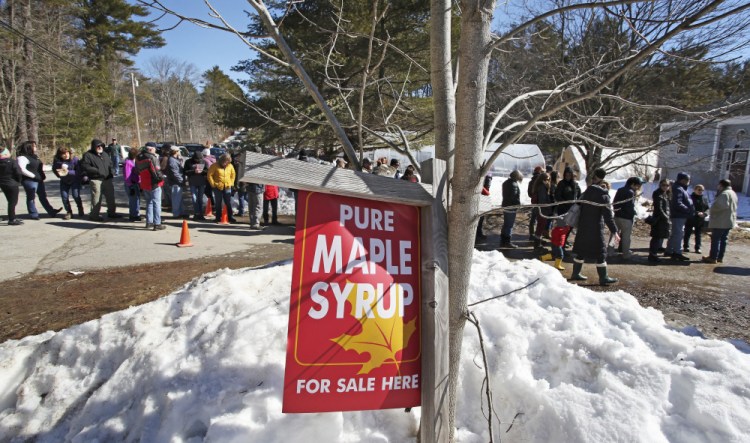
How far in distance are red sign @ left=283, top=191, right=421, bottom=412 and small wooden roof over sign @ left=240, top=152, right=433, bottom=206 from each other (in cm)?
10

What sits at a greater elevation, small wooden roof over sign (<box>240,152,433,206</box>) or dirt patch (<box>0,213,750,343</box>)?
small wooden roof over sign (<box>240,152,433,206</box>)

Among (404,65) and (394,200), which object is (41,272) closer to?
(394,200)

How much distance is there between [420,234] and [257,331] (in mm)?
1820

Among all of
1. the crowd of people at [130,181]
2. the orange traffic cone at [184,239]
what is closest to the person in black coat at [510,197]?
the crowd of people at [130,181]

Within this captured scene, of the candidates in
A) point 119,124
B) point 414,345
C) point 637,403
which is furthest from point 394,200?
point 119,124

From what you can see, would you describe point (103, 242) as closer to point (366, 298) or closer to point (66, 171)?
point (66, 171)

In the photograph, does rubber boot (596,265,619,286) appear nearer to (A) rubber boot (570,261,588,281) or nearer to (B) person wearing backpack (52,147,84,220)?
(A) rubber boot (570,261,588,281)

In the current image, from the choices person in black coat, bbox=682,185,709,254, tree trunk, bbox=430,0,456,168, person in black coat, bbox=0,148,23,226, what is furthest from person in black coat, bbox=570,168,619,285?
person in black coat, bbox=0,148,23,226

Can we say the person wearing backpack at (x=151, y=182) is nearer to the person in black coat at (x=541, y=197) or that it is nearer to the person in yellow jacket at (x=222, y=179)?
the person in yellow jacket at (x=222, y=179)

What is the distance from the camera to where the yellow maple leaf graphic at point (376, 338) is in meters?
1.98

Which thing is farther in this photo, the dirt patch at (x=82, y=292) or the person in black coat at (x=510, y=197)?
the person in black coat at (x=510, y=197)

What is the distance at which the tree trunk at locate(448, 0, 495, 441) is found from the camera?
1995 mm

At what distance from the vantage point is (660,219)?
8344 millimetres

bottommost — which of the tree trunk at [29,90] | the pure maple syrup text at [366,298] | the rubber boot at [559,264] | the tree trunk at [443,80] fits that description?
the rubber boot at [559,264]
